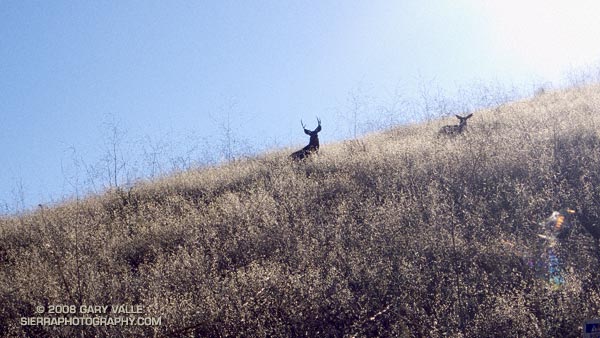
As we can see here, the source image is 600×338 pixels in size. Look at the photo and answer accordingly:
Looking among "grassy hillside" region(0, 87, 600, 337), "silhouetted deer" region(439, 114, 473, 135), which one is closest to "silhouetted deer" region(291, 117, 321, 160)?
"grassy hillside" region(0, 87, 600, 337)

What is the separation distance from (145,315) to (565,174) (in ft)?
18.4

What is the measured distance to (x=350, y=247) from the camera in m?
6.66

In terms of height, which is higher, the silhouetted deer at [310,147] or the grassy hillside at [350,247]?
the silhouetted deer at [310,147]

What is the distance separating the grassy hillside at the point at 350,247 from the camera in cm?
537

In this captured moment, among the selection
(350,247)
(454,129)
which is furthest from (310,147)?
(350,247)

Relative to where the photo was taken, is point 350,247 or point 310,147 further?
point 310,147

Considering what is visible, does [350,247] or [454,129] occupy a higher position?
[454,129]

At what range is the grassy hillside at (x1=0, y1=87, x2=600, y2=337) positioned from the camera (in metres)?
5.37

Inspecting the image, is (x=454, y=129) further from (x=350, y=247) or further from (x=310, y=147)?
(x=350, y=247)

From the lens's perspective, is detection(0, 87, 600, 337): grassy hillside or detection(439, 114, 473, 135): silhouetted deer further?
detection(439, 114, 473, 135): silhouetted deer

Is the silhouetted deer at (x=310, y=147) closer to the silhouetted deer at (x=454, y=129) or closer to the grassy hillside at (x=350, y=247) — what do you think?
the grassy hillside at (x=350, y=247)

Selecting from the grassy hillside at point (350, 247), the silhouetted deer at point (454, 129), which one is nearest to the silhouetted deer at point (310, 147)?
the grassy hillside at point (350, 247)

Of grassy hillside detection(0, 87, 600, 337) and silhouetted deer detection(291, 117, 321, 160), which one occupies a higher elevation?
silhouetted deer detection(291, 117, 321, 160)

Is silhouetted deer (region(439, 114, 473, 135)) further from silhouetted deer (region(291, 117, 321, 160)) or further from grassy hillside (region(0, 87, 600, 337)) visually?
silhouetted deer (region(291, 117, 321, 160))
